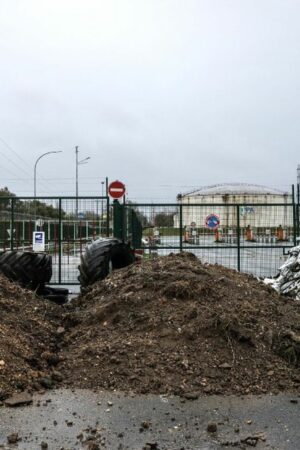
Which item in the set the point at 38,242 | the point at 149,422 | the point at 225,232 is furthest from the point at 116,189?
the point at 149,422

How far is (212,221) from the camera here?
12703 millimetres

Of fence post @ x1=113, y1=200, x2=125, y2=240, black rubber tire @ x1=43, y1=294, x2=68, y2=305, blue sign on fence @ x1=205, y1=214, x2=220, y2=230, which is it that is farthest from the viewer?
blue sign on fence @ x1=205, y1=214, x2=220, y2=230

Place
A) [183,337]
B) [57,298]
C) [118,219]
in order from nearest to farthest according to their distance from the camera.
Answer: [183,337]
[57,298]
[118,219]

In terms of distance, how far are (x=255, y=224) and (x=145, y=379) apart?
8812mm

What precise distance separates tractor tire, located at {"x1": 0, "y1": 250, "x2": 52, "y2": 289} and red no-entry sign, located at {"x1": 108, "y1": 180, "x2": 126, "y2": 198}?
13.3 feet

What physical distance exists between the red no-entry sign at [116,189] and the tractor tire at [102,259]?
12.5ft

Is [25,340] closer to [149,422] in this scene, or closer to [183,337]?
[183,337]

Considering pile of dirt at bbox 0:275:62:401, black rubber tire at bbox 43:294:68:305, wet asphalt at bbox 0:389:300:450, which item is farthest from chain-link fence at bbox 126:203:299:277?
wet asphalt at bbox 0:389:300:450

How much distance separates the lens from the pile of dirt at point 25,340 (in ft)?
14.7

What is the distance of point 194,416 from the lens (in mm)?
3955

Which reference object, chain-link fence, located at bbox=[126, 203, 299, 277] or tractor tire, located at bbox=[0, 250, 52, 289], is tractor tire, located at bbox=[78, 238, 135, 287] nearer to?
tractor tire, located at bbox=[0, 250, 52, 289]

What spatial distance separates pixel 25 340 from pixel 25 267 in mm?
3778

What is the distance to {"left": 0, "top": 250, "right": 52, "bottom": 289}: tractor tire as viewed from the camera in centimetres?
878

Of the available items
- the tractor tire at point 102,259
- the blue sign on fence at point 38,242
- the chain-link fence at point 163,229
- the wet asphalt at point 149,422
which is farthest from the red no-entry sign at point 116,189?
the wet asphalt at point 149,422
